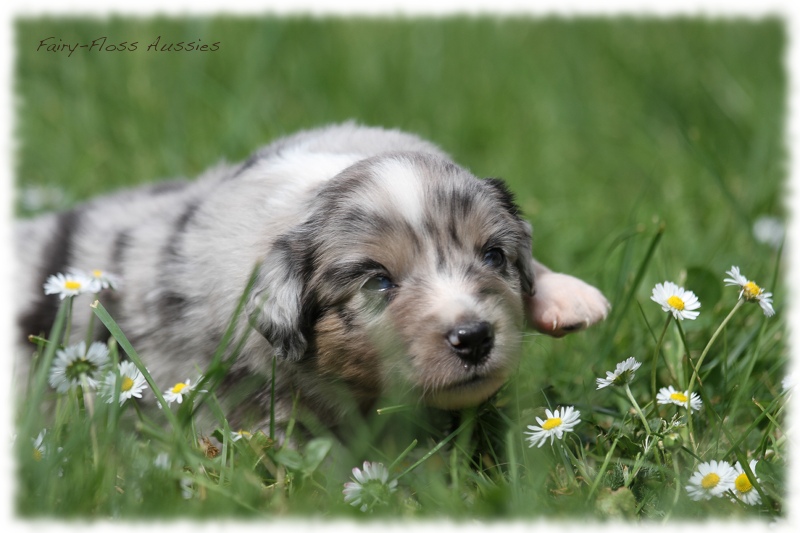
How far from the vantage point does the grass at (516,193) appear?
10.3 feet

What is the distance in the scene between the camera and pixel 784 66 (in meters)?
7.91

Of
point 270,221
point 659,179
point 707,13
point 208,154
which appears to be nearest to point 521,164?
point 659,179

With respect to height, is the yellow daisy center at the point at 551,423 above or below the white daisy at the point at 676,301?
below

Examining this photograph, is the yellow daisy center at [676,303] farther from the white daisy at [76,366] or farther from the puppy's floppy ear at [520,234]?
the white daisy at [76,366]

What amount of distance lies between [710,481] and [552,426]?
0.55 metres

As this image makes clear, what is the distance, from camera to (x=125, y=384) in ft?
11.3

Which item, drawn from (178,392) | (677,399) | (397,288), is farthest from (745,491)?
(178,392)

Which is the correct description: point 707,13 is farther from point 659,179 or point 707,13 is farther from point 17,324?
point 17,324

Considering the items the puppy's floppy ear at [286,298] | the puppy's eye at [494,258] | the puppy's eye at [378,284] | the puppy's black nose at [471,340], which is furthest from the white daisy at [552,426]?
the puppy's floppy ear at [286,298]

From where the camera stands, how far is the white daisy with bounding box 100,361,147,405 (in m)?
3.36

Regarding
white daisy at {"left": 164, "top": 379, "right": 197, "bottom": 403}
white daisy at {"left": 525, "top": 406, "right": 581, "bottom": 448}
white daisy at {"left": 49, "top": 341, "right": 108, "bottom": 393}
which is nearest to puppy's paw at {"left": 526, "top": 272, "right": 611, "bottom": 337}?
white daisy at {"left": 525, "top": 406, "right": 581, "bottom": 448}

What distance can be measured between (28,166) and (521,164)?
376 centimetres

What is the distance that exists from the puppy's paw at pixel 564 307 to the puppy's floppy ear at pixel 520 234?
95mm

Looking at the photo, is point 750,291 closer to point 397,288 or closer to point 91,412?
point 397,288
